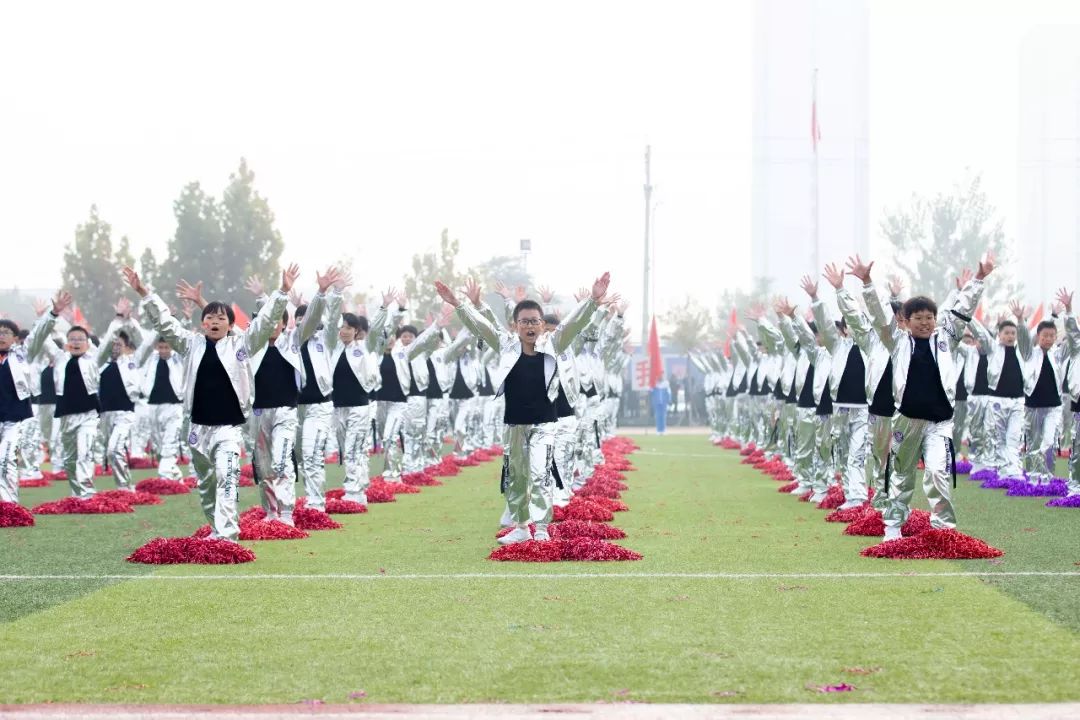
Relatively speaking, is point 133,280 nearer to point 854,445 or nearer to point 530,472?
point 530,472

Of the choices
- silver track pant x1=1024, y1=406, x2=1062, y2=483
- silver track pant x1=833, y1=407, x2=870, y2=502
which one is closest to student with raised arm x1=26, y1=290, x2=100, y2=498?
silver track pant x1=833, y1=407, x2=870, y2=502

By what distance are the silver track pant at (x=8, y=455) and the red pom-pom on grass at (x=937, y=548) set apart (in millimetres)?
10141

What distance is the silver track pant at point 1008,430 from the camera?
21219mm

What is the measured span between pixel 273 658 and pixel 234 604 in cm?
204

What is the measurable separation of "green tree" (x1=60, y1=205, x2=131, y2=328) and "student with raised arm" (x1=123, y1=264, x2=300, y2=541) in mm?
46750

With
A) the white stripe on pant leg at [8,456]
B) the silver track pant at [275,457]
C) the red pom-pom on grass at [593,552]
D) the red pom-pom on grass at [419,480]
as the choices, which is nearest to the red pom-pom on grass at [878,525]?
the red pom-pom on grass at [593,552]

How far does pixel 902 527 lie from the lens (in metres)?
13.0

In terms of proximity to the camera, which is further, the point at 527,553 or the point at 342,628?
the point at 527,553

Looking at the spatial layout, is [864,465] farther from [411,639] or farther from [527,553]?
[411,639]

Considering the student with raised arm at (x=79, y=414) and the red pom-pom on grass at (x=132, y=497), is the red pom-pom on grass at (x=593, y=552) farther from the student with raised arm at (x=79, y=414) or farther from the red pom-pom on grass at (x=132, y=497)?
the student with raised arm at (x=79, y=414)

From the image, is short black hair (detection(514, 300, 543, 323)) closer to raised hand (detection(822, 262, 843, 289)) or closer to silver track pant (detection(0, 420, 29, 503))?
raised hand (detection(822, 262, 843, 289))

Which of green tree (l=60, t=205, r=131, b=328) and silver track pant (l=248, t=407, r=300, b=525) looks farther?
green tree (l=60, t=205, r=131, b=328)

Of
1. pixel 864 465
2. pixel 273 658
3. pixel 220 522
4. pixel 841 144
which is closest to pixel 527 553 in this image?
pixel 220 522

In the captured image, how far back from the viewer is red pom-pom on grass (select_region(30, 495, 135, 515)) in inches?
676
